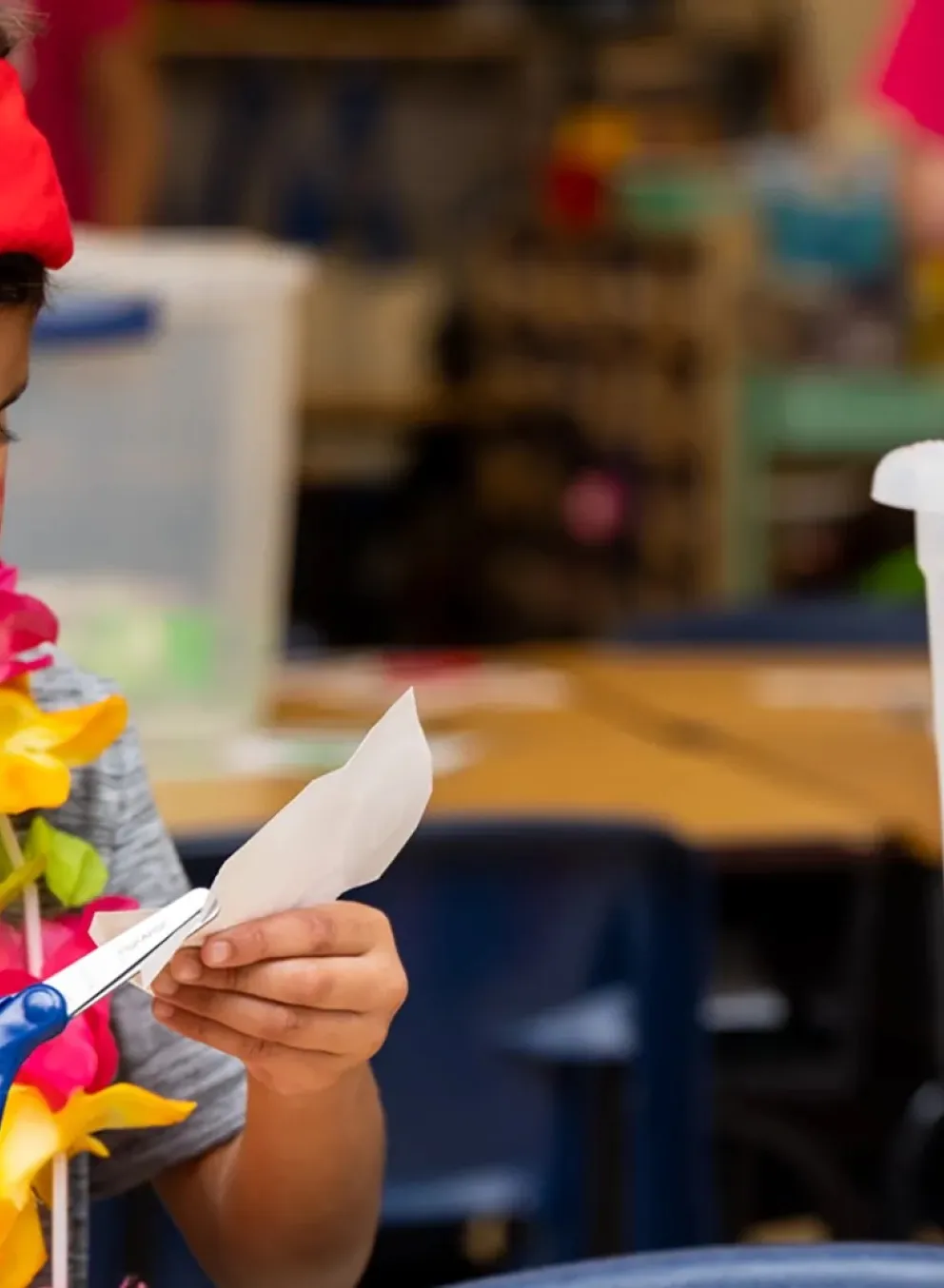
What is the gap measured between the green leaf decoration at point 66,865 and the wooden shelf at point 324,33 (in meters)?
4.40

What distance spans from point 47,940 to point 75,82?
93.6 inches

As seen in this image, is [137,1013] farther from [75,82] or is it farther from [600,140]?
[600,140]

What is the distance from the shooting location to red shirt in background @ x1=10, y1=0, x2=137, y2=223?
7.77 ft

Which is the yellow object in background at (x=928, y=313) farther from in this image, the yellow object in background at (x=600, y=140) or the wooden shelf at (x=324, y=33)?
the wooden shelf at (x=324, y=33)

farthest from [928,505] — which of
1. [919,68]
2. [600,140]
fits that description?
[600,140]

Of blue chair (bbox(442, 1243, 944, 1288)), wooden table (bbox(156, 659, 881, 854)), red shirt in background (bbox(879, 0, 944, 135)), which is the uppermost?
red shirt in background (bbox(879, 0, 944, 135))

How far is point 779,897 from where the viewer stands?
163 centimetres

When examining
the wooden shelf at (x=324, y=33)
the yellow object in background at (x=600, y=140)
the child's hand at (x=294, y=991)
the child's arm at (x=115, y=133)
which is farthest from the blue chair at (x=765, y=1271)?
the wooden shelf at (x=324, y=33)

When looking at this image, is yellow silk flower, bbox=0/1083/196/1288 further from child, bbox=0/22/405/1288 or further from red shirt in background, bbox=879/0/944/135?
red shirt in background, bbox=879/0/944/135

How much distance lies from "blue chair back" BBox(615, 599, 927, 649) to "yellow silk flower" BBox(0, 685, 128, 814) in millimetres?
1935

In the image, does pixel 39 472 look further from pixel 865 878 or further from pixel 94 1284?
pixel 94 1284

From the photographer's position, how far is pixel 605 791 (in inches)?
58.0

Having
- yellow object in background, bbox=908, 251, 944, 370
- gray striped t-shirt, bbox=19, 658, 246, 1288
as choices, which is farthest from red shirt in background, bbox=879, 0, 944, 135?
yellow object in background, bbox=908, 251, 944, 370

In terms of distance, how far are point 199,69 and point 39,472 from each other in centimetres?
358
